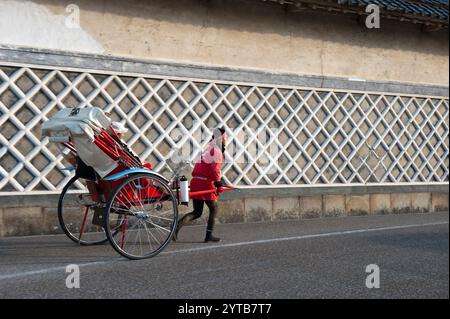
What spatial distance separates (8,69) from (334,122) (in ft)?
18.3

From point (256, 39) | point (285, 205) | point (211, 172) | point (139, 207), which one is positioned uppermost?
point (256, 39)

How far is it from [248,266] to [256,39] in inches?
206

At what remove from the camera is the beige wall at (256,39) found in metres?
8.44

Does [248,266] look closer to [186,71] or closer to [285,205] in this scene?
[186,71]

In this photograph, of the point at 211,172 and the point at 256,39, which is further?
the point at 256,39

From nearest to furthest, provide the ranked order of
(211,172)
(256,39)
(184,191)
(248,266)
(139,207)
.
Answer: (248,266) → (139,207) → (184,191) → (211,172) → (256,39)

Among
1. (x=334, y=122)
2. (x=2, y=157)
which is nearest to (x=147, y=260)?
(x=2, y=157)

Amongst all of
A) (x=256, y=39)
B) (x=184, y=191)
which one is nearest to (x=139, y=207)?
(x=184, y=191)

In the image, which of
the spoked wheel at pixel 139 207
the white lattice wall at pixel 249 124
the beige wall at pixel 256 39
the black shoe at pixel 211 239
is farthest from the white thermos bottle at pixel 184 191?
the beige wall at pixel 256 39

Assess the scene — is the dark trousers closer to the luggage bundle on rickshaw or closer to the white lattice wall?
the luggage bundle on rickshaw

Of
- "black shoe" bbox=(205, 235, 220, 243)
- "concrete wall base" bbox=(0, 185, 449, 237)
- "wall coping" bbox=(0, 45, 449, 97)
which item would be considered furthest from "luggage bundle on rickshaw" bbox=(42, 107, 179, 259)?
"wall coping" bbox=(0, 45, 449, 97)

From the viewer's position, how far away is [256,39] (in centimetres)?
980

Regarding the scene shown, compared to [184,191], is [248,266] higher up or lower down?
lower down

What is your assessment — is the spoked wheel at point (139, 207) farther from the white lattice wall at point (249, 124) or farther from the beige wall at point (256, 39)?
the beige wall at point (256, 39)
